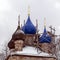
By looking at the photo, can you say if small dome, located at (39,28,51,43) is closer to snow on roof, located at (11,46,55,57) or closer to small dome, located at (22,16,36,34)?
Answer: small dome, located at (22,16,36,34)

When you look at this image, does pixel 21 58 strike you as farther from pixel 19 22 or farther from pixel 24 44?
pixel 19 22

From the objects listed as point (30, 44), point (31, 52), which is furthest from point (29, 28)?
point (31, 52)

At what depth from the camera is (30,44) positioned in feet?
68.3

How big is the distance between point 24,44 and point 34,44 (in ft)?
2.28

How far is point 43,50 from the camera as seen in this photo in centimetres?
2052

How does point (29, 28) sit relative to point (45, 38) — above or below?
above

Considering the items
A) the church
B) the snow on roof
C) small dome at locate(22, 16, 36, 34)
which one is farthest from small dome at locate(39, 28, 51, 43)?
the snow on roof

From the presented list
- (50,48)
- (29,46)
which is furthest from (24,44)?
(50,48)

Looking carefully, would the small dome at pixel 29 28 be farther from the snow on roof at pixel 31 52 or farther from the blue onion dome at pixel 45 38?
the snow on roof at pixel 31 52

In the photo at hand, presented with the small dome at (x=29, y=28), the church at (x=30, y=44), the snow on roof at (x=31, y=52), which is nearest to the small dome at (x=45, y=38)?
the church at (x=30, y=44)

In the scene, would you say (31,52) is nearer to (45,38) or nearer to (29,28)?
(45,38)

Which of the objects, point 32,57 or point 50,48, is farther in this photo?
point 50,48

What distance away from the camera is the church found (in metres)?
19.7

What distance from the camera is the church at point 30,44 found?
1969 centimetres
